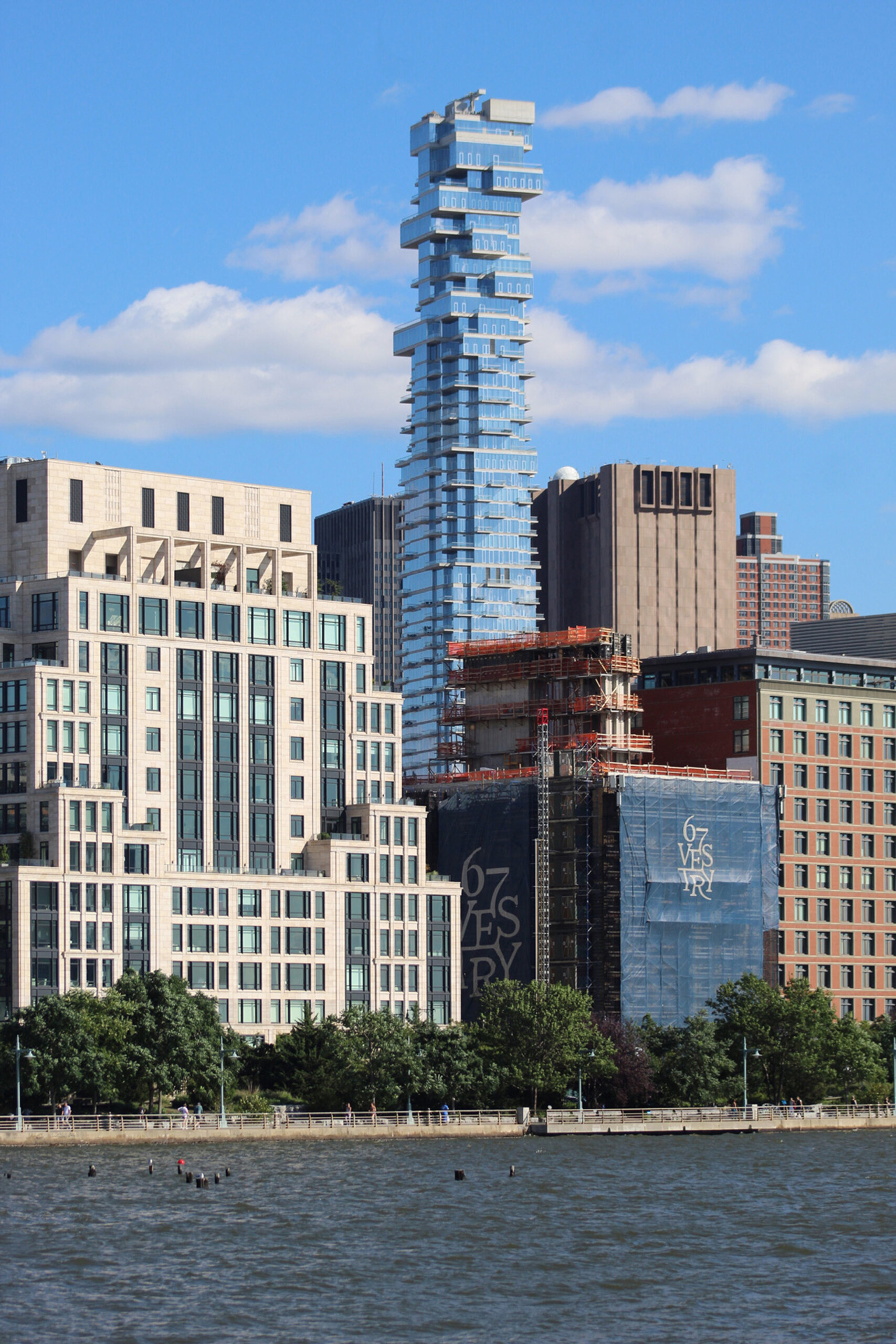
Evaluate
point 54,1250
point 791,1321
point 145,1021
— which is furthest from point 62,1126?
point 791,1321

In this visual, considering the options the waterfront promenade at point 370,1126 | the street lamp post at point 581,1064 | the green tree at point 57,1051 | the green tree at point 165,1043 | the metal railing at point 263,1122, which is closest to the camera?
the waterfront promenade at point 370,1126

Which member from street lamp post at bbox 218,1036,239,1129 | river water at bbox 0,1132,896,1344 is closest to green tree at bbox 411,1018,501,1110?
street lamp post at bbox 218,1036,239,1129

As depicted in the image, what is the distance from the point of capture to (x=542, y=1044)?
7790 inches

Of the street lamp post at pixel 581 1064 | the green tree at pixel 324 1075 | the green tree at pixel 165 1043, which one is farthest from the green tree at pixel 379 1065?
the street lamp post at pixel 581 1064

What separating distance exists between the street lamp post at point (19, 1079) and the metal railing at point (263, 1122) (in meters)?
0.59

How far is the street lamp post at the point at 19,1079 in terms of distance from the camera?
170 meters

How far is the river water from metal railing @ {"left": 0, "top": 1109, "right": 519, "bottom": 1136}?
3102 millimetres

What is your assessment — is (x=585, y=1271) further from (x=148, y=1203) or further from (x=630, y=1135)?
(x=630, y=1135)

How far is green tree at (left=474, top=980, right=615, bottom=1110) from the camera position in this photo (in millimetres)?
196500

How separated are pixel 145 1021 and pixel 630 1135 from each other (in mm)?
40739

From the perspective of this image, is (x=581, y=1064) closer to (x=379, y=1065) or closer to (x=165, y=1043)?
(x=379, y=1065)

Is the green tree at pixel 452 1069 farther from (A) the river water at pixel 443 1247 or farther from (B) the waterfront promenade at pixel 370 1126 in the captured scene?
(A) the river water at pixel 443 1247

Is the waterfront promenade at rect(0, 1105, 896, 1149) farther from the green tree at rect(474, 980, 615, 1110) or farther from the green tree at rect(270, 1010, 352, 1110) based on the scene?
the green tree at rect(474, 980, 615, 1110)

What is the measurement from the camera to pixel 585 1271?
11506 cm
